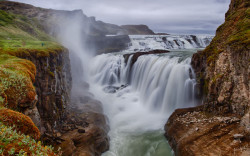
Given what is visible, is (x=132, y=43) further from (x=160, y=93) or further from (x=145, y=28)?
(x=145, y=28)

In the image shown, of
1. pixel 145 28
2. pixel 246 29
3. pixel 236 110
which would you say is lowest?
pixel 236 110

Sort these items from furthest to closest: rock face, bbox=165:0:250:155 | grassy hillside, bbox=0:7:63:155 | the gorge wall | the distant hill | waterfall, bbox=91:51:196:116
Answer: the distant hill < waterfall, bbox=91:51:196:116 < rock face, bbox=165:0:250:155 < the gorge wall < grassy hillside, bbox=0:7:63:155

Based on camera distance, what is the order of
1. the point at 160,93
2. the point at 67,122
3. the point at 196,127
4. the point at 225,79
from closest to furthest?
the point at 196,127, the point at 225,79, the point at 67,122, the point at 160,93

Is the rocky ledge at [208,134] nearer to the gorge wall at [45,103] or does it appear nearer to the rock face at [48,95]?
the gorge wall at [45,103]

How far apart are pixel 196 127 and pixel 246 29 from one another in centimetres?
925

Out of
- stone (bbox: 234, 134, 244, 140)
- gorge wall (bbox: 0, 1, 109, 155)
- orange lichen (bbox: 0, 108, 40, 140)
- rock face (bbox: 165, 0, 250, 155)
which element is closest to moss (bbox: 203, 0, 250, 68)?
rock face (bbox: 165, 0, 250, 155)

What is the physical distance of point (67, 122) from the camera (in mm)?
15367

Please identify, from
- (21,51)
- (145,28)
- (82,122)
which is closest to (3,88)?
(21,51)

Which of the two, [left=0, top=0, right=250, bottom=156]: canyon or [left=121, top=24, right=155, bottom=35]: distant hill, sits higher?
[left=121, top=24, right=155, bottom=35]: distant hill

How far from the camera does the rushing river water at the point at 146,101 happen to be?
15.5 metres

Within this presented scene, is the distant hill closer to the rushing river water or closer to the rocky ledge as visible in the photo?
the rushing river water

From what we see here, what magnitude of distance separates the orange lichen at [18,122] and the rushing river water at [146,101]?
29.0ft

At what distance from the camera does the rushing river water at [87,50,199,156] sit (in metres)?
15.5

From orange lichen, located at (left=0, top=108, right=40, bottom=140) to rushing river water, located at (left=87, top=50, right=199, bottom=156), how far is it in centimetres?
883
